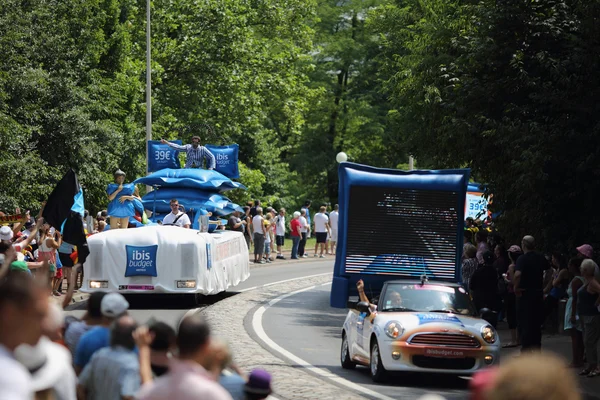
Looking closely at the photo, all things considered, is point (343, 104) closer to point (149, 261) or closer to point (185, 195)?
point (185, 195)

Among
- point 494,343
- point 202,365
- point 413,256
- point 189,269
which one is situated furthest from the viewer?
point 189,269

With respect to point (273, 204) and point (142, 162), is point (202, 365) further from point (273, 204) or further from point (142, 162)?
point (273, 204)

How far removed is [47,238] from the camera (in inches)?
924

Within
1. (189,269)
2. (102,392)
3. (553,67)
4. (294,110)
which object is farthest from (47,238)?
(294,110)

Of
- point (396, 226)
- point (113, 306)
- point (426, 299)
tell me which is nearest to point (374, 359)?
point (426, 299)

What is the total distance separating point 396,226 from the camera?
20.1 meters

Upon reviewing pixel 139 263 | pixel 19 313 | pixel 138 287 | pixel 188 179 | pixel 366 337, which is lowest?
pixel 138 287

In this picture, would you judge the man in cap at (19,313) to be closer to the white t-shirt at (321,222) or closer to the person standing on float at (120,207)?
the person standing on float at (120,207)

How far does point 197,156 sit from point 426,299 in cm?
1373

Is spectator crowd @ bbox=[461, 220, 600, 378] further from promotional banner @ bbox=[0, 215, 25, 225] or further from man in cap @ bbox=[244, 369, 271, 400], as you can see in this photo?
promotional banner @ bbox=[0, 215, 25, 225]

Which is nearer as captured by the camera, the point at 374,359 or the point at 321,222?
the point at 374,359

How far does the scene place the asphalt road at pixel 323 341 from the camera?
14.5 meters

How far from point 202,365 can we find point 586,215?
14.8 meters

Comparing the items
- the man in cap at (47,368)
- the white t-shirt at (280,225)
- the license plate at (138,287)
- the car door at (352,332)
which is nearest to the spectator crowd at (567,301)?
the car door at (352,332)
